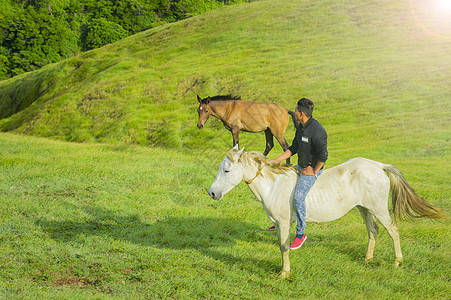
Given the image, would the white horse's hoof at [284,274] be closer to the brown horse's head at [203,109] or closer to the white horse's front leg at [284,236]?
the white horse's front leg at [284,236]

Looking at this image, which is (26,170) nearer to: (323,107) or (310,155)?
(310,155)

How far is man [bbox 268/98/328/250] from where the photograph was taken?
290 inches

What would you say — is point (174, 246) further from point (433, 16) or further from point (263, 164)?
point (433, 16)

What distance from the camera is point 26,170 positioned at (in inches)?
639

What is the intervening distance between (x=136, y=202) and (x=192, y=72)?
3193cm

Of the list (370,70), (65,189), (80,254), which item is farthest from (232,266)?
(370,70)

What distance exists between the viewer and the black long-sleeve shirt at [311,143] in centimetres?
739

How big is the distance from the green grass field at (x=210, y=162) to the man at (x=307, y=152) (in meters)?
1.58

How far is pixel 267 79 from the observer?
125 ft

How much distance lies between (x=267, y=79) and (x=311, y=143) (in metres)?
31.5

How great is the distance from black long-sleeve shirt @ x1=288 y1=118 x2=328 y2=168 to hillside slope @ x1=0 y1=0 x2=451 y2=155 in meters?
15.3

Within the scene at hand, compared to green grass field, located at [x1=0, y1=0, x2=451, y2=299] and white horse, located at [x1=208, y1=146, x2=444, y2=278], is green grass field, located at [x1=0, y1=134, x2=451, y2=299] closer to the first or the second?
green grass field, located at [x1=0, y1=0, x2=451, y2=299]

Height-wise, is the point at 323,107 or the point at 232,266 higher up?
the point at 232,266

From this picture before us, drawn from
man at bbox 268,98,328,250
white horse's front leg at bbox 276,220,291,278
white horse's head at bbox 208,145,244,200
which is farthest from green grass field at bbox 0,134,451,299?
white horse's head at bbox 208,145,244,200
